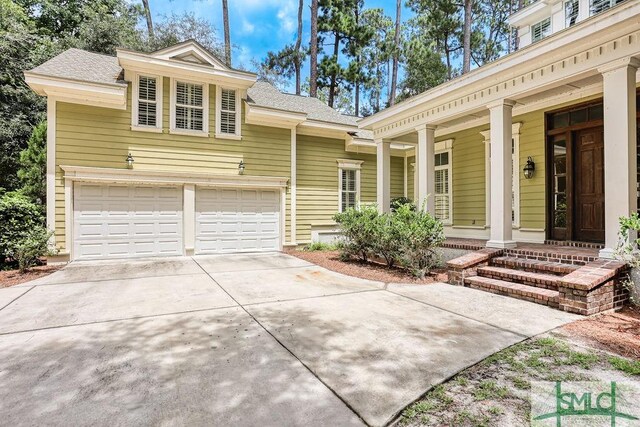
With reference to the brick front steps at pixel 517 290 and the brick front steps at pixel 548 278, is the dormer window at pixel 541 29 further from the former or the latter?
the brick front steps at pixel 517 290

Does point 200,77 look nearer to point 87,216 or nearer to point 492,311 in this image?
point 87,216

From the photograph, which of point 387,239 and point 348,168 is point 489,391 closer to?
point 387,239

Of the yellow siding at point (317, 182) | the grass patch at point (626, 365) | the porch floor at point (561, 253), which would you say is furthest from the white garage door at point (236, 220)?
the grass patch at point (626, 365)

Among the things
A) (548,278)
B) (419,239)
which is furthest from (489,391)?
(419,239)

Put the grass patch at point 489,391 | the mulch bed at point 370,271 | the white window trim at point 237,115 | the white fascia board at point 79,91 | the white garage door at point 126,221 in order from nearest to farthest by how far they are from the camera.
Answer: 1. the grass patch at point 489,391
2. the mulch bed at point 370,271
3. the white fascia board at point 79,91
4. the white garage door at point 126,221
5. the white window trim at point 237,115

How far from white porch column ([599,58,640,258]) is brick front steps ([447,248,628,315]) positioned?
50cm

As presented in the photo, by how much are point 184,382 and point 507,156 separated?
614 centimetres

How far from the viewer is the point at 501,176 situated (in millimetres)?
6180

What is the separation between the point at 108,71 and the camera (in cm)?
904

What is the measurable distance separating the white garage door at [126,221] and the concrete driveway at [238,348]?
9.05 feet

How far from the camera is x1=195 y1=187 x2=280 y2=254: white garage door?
9.40m

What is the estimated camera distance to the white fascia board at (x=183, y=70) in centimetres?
842

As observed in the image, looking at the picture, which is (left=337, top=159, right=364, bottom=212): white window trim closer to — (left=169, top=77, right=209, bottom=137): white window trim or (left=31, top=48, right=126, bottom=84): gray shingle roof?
(left=169, top=77, right=209, bottom=137): white window trim

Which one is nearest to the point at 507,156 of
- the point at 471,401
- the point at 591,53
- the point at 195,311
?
the point at 591,53
